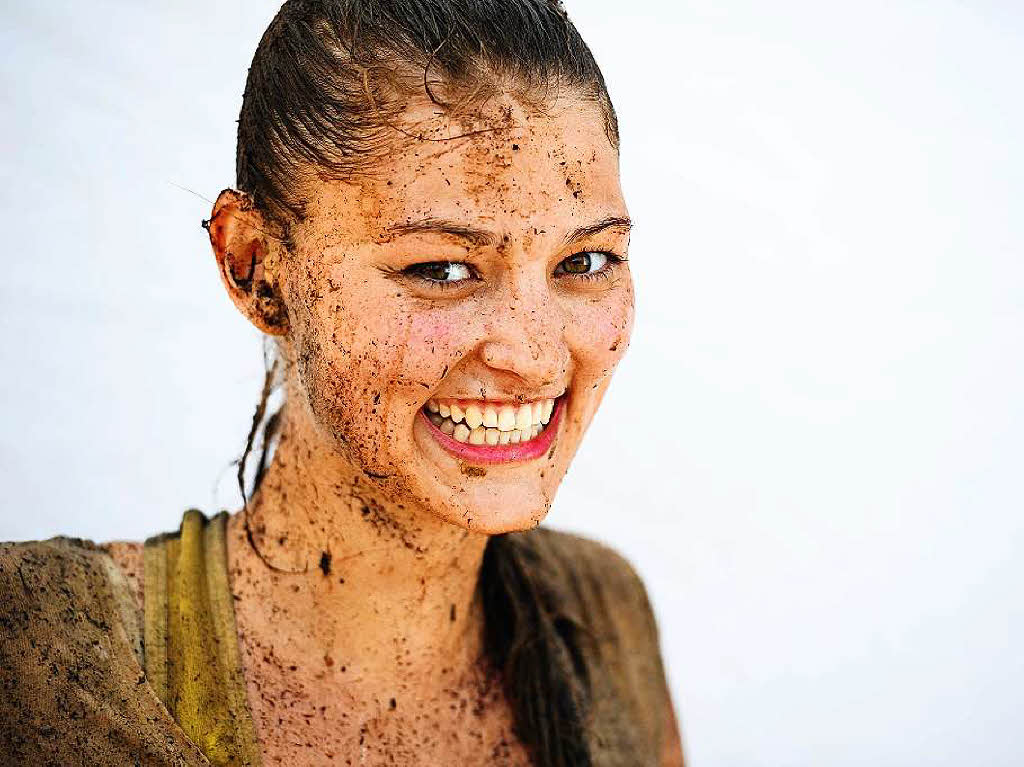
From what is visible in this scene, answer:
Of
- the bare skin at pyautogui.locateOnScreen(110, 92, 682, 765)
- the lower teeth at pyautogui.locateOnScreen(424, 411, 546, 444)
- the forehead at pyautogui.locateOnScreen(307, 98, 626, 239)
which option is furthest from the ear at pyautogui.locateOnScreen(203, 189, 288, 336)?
the lower teeth at pyautogui.locateOnScreen(424, 411, 546, 444)

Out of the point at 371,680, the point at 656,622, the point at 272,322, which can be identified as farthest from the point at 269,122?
the point at 656,622

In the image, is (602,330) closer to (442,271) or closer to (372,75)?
(442,271)

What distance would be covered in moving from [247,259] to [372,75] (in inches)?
12.1

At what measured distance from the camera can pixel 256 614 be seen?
1.75 m

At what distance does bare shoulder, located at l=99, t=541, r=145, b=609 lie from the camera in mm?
1697

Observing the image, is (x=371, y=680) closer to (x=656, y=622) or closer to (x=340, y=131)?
(x=656, y=622)

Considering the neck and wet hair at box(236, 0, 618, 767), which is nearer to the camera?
wet hair at box(236, 0, 618, 767)

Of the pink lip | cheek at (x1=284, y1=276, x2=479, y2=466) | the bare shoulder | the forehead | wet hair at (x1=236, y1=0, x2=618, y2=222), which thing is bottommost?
the bare shoulder

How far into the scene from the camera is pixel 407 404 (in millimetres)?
1548

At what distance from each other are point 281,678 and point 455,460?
1.34 feet

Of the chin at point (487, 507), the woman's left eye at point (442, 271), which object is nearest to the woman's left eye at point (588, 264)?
the woman's left eye at point (442, 271)

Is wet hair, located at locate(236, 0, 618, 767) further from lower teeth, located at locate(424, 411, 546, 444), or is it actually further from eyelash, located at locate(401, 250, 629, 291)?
lower teeth, located at locate(424, 411, 546, 444)

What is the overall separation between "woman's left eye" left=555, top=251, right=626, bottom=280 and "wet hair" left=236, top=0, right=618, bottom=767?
0.15 metres

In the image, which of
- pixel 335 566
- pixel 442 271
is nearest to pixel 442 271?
pixel 442 271
